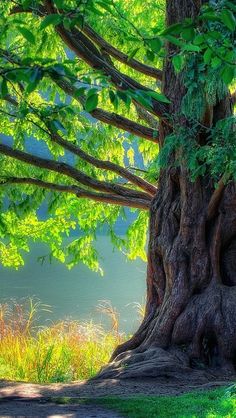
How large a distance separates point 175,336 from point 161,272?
83cm

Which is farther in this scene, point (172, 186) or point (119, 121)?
point (119, 121)

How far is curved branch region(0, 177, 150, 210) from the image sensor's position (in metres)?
7.31

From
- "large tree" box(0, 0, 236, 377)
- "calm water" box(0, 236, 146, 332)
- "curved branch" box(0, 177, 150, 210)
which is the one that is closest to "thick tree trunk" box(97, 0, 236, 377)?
"large tree" box(0, 0, 236, 377)

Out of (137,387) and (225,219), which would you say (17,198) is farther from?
(137,387)

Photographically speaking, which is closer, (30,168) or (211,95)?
(211,95)

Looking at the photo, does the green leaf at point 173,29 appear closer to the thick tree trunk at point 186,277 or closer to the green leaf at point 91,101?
the green leaf at point 91,101

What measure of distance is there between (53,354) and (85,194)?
8.73 ft

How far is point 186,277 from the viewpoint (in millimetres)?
6016

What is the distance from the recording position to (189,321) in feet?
18.9

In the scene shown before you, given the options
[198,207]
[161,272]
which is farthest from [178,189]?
[161,272]

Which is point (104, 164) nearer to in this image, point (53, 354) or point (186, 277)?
point (186, 277)

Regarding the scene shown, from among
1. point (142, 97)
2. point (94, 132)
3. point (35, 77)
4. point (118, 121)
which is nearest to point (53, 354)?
point (94, 132)

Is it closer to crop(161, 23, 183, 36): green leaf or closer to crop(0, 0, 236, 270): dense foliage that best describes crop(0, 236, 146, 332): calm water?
crop(0, 0, 236, 270): dense foliage

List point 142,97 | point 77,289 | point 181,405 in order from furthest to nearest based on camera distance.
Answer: point 77,289 < point 181,405 < point 142,97
